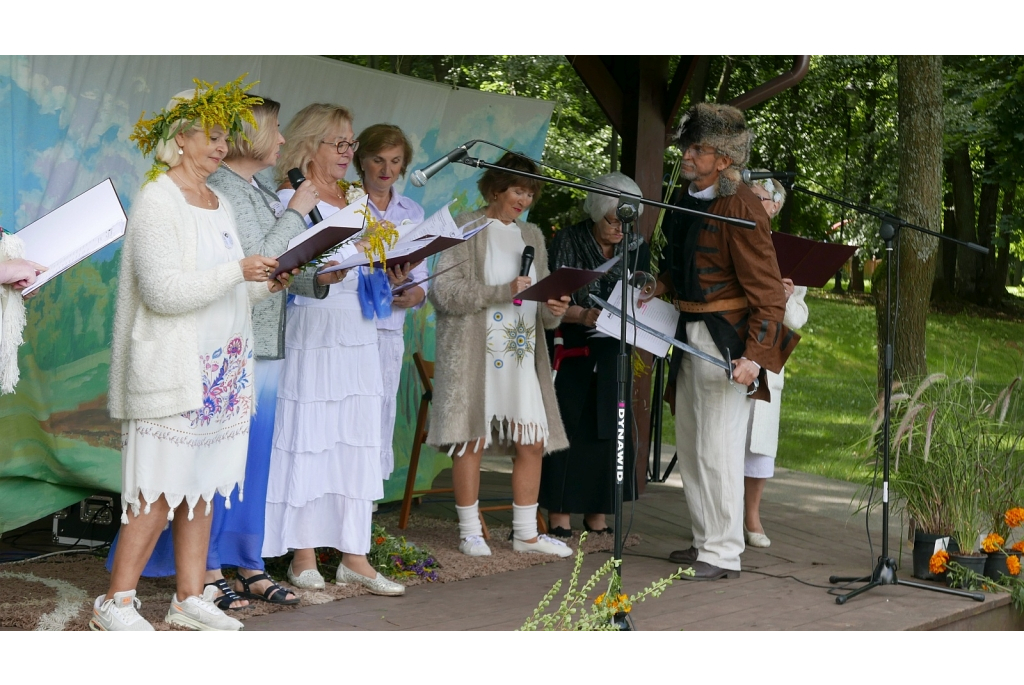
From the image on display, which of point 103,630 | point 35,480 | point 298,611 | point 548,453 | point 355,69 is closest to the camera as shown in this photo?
point 103,630

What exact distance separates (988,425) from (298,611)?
2796mm

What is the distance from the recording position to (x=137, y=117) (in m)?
4.67

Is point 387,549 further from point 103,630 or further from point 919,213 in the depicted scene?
point 919,213

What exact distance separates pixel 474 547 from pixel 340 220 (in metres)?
1.91

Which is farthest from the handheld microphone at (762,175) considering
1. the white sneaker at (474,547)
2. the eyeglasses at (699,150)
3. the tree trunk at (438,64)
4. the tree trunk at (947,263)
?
the tree trunk at (947,263)

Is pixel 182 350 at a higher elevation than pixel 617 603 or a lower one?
higher

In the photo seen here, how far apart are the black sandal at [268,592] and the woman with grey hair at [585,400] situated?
159 cm

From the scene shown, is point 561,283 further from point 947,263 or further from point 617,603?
point 947,263

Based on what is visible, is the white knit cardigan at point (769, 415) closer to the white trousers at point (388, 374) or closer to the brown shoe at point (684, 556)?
the brown shoe at point (684, 556)

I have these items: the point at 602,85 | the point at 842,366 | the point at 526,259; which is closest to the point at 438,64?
the point at 602,85

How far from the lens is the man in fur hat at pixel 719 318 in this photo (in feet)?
13.7

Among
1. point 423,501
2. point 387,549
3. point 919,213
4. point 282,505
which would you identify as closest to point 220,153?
point 282,505

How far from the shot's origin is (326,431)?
3973mm

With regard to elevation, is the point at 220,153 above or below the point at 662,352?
above
